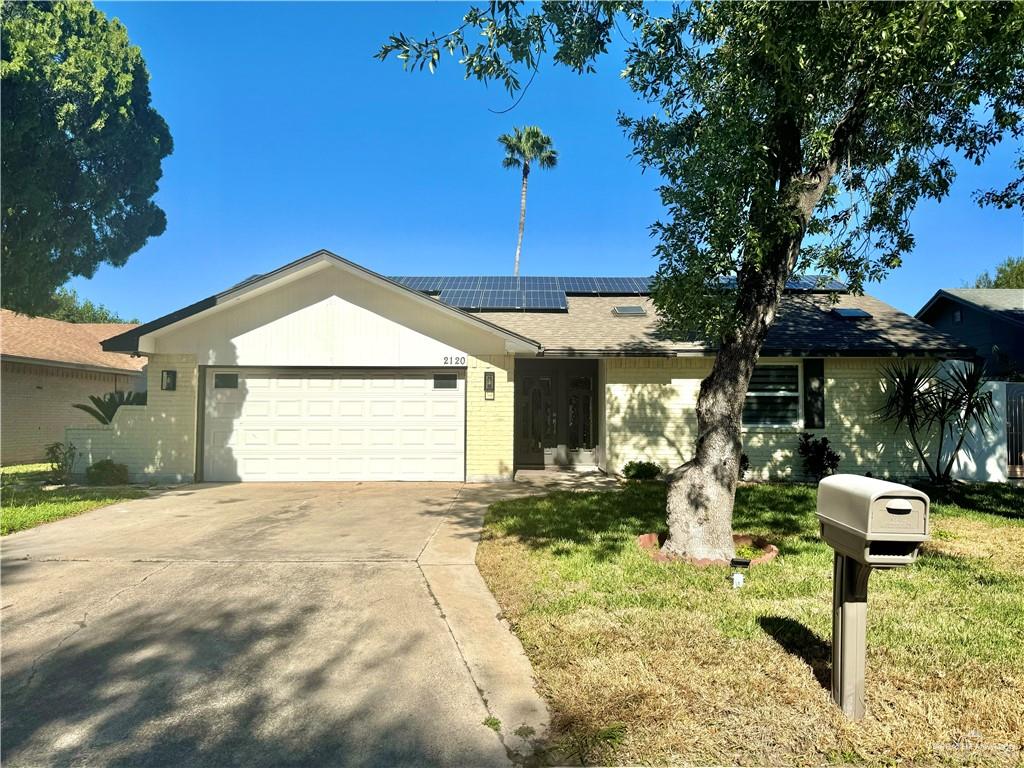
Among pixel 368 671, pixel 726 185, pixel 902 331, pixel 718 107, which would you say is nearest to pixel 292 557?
pixel 368 671

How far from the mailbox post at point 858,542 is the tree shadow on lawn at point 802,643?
1.15ft

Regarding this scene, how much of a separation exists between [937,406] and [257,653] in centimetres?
1301

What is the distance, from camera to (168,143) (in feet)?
50.5

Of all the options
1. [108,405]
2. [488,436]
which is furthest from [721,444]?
[108,405]

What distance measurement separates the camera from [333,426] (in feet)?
38.5

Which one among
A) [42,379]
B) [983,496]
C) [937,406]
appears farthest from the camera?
[42,379]

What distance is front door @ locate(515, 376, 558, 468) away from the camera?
47.6 ft

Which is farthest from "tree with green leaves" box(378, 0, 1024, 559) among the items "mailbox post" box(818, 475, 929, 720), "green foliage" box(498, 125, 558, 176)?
"green foliage" box(498, 125, 558, 176)

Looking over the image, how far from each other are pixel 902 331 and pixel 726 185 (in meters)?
9.99

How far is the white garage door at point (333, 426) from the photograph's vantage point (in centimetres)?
1166

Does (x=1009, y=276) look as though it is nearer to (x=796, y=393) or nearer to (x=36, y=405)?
(x=796, y=393)

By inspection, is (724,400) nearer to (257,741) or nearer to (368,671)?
(368,671)

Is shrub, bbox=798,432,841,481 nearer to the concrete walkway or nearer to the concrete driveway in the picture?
the concrete walkway

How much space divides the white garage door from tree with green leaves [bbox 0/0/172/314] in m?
5.72
